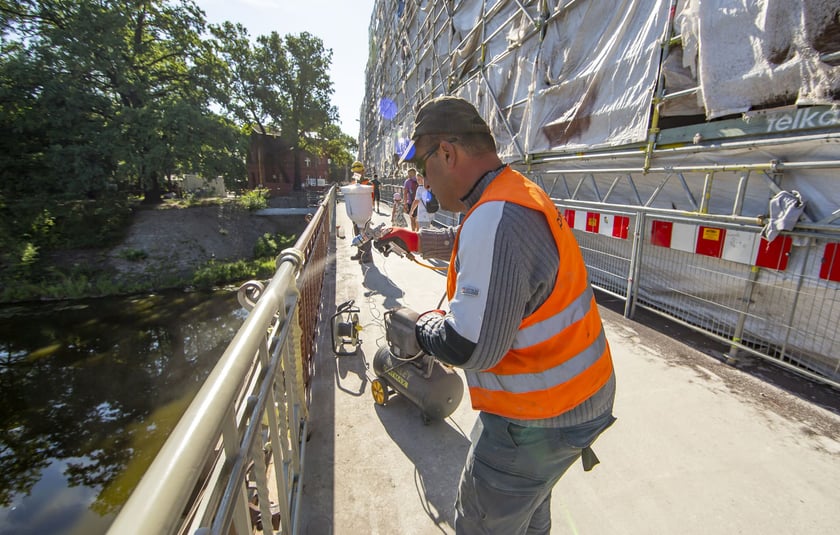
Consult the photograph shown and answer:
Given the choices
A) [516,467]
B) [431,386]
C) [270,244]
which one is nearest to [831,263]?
[431,386]

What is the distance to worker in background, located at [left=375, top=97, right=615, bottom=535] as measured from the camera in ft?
3.76

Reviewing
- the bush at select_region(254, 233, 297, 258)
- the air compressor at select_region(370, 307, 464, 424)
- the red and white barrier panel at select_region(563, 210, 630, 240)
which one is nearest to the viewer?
the air compressor at select_region(370, 307, 464, 424)

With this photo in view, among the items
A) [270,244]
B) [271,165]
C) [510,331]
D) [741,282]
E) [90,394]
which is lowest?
[90,394]

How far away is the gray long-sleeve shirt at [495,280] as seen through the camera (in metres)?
1.13

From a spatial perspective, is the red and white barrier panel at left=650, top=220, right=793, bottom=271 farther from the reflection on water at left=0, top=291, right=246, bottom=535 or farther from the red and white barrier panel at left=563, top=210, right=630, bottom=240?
the reflection on water at left=0, top=291, right=246, bottom=535

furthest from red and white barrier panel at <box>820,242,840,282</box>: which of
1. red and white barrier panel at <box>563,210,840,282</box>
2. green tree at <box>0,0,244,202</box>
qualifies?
green tree at <box>0,0,244,202</box>

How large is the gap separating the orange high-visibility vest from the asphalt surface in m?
1.18

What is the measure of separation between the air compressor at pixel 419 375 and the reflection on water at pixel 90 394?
26.2 ft

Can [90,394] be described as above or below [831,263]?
below

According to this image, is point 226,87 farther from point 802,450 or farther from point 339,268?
point 802,450

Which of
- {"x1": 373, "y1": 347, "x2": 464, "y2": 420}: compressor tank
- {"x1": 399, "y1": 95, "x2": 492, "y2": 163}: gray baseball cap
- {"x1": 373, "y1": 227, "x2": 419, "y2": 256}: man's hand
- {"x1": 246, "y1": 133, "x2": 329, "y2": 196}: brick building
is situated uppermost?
{"x1": 246, "y1": 133, "x2": 329, "y2": 196}: brick building

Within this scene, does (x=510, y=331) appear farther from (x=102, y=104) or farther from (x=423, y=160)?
(x=102, y=104)

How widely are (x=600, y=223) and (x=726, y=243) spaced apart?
171cm

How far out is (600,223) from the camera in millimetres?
5293
